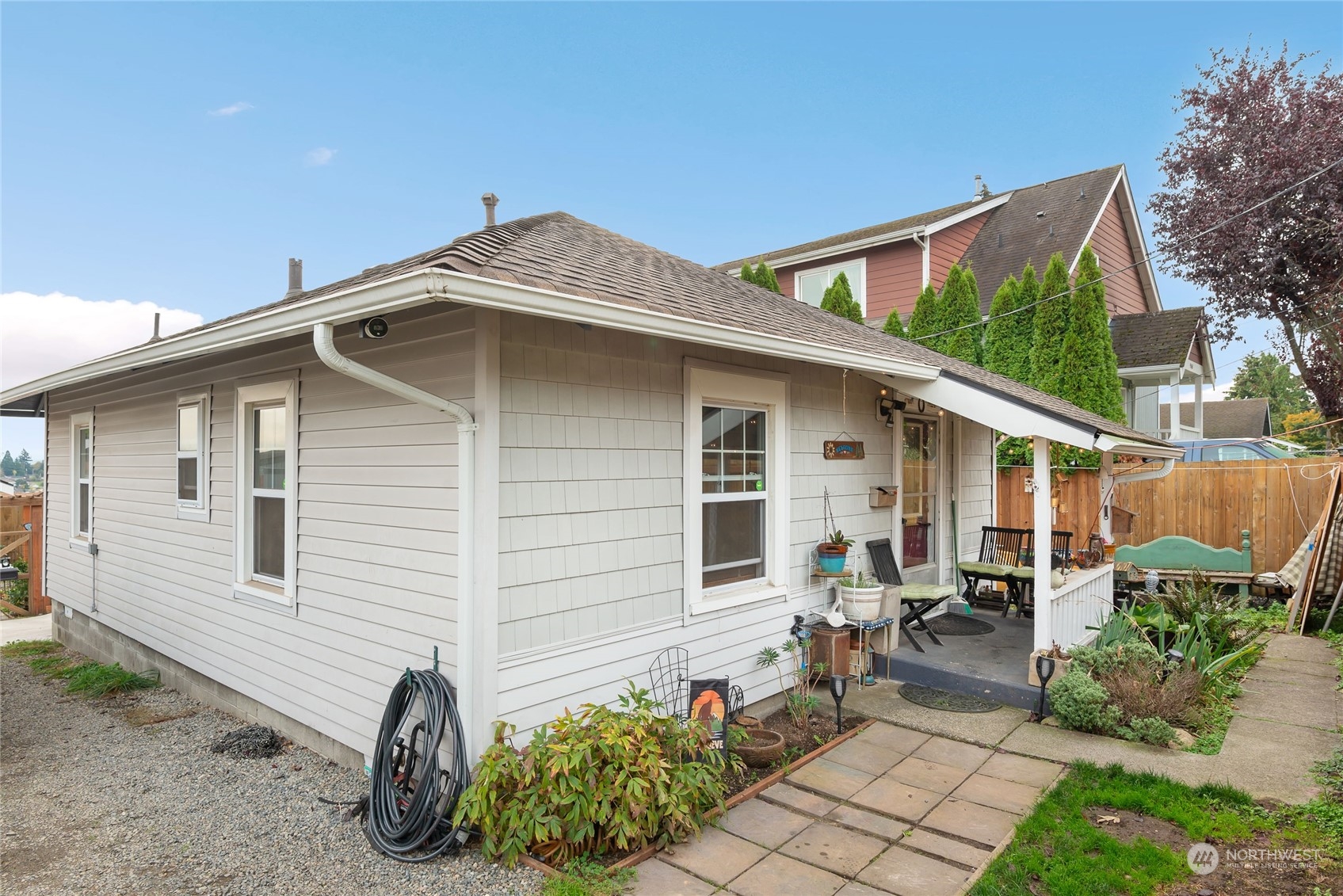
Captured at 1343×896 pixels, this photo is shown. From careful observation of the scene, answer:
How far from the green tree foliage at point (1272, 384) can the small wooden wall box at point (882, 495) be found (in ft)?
136

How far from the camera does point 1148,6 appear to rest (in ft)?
29.3

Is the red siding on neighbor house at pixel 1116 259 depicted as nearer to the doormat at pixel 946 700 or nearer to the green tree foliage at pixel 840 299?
the green tree foliage at pixel 840 299

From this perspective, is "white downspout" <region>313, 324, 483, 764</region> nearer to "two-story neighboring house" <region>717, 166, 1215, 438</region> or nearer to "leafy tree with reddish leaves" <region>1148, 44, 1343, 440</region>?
"two-story neighboring house" <region>717, 166, 1215, 438</region>

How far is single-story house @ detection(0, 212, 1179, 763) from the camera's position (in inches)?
133

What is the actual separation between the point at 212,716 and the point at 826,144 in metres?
14.3

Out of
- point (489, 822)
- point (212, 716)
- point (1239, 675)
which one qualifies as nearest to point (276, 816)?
point (489, 822)

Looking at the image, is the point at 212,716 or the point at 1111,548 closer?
the point at 212,716

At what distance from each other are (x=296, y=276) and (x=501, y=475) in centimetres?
472

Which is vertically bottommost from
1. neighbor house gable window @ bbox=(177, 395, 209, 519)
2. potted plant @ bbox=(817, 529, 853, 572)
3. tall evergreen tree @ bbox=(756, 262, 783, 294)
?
potted plant @ bbox=(817, 529, 853, 572)

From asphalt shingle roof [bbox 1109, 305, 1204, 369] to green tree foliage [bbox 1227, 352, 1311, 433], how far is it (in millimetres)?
30734

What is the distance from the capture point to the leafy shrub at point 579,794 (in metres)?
3.04

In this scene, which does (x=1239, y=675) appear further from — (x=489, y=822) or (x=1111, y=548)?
(x=489, y=822)

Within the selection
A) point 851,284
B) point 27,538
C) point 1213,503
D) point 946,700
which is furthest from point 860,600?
point 27,538
